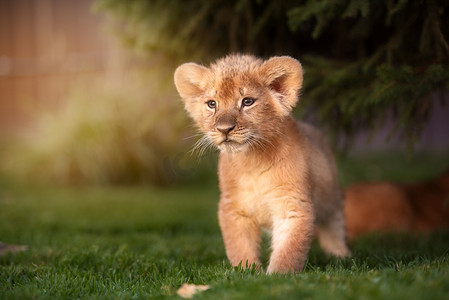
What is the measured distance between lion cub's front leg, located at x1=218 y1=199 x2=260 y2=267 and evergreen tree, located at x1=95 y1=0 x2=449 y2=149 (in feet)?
4.57

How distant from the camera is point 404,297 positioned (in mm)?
2342

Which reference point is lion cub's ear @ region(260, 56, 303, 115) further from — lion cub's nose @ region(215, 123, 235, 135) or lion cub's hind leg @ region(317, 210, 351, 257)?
lion cub's hind leg @ region(317, 210, 351, 257)

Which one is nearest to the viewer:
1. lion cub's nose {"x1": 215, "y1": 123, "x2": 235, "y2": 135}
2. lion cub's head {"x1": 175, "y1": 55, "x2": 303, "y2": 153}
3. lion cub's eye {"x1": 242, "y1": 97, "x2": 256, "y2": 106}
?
lion cub's nose {"x1": 215, "y1": 123, "x2": 235, "y2": 135}

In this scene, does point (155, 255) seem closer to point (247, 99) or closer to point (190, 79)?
point (190, 79)

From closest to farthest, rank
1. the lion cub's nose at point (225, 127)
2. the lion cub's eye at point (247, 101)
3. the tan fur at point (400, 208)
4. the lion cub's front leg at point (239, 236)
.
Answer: the lion cub's nose at point (225, 127) → the lion cub's eye at point (247, 101) → the lion cub's front leg at point (239, 236) → the tan fur at point (400, 208)

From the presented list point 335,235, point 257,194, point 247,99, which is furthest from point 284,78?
point 335,235

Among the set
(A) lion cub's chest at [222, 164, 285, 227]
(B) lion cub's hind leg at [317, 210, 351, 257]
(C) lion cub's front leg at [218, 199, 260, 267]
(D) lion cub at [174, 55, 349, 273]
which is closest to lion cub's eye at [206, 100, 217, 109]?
(D) lion cub at [174, 55, 349, 273]

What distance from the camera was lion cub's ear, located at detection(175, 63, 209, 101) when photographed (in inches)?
152

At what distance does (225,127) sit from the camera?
11.1 feet

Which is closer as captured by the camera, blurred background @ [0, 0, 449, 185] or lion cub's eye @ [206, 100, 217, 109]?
lion cub's eye @ [206, 100, 217, 109]

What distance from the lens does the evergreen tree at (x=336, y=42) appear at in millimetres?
4055

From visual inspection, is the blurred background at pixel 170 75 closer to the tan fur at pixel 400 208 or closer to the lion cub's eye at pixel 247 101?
the tan fur at pixel 400 208

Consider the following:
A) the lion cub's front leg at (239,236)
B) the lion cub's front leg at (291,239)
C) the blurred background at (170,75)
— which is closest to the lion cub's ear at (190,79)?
the blurred background at (170,75)

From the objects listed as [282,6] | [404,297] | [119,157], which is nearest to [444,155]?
[119,157]
